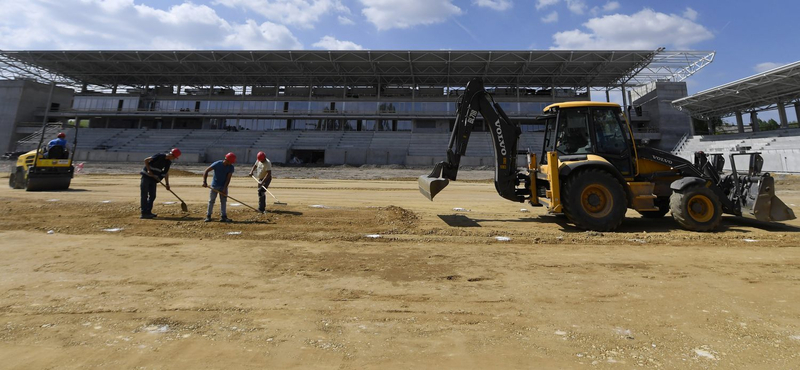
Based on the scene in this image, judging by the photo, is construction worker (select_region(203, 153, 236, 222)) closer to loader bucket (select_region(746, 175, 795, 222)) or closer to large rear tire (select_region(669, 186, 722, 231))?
large rear tire (select_region(669, 186, 722, 231))

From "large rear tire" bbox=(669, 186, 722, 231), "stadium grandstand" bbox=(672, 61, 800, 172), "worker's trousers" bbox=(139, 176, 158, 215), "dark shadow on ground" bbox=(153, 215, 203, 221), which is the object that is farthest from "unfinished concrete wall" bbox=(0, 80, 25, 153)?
"stadium grandstand" bbox=(672, 61, 800, 172)

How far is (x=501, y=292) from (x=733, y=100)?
44213 millimetres

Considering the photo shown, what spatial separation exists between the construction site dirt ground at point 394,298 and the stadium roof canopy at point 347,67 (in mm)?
38148

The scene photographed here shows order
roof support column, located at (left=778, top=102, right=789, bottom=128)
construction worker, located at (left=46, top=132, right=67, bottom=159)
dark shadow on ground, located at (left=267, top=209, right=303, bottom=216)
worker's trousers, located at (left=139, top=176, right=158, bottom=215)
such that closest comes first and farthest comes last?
worker's trousers, located at (left=139, top=176, right=158, bottom=215) < dark shadow on ground, located at (left=267, top=209, right=303, bottom=216) < construction worker, located at (left=46, top=132, right=67, bottom=159) < roof support column, located at (left=778, top=102, right=789, bottom=128)

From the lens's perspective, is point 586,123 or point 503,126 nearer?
point 586,123

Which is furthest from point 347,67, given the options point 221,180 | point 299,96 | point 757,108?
point 757,108

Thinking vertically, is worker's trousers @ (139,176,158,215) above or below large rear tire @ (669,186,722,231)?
below

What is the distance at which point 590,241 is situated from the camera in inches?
214

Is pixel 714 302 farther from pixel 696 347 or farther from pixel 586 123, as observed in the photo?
pixel 586 123

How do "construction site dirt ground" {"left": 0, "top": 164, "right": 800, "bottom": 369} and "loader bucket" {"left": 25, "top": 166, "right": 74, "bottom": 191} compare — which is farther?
"loader bucket" {"left": 25, "top": 166, "right": 74, "bottom": 191}

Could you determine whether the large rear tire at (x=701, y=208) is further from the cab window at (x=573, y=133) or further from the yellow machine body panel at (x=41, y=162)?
the yellow machine body panel at (x=41, y=162)

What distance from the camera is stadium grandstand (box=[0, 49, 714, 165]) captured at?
126ft

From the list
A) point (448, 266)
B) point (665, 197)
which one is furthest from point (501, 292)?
point (665, 197)

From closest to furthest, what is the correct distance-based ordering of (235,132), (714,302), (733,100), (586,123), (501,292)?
(714,302), (501,292), (586,123), (733,100), (235,132)
